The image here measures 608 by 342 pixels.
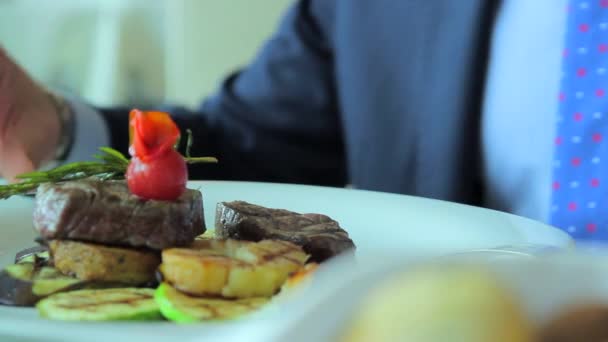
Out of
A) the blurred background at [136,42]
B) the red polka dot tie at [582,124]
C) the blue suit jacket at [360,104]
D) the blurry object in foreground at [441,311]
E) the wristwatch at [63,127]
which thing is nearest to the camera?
the blurry object in foreground at [441,311]

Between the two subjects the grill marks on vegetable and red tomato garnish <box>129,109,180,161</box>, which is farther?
red tomato garnish <box>129,109,180,161</box>

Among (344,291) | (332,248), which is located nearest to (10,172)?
(332,248)

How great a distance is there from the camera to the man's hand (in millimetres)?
880

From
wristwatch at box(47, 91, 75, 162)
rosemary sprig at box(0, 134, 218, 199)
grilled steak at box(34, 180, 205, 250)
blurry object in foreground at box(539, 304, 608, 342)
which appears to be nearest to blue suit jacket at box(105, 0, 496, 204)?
wristwatch at box(47, 91, 75, 162)

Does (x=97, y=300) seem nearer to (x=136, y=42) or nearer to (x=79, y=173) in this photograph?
(x=79, y=173)

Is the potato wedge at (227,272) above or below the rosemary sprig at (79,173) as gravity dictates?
below

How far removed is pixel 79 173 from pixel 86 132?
54 cm

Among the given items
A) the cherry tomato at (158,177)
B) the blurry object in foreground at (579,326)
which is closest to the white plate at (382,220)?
the cherry tomato at (158,177)

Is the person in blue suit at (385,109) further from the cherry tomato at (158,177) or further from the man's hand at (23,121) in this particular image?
the cherry tomato at (158,177)

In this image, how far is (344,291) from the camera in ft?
0.69

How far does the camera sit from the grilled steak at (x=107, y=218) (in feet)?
1.88

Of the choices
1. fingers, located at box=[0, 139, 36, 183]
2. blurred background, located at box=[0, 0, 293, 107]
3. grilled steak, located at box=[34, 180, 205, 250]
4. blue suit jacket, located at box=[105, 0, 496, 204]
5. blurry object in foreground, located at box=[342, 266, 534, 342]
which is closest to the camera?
blurry object in foreground, located at box=[342, 266, 534, 342]

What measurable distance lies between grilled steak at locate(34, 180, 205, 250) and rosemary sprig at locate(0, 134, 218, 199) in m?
0.07

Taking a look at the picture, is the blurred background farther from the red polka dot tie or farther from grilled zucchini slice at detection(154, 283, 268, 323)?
grilled zucchini slice at detection(154, 283, 268, 323)
